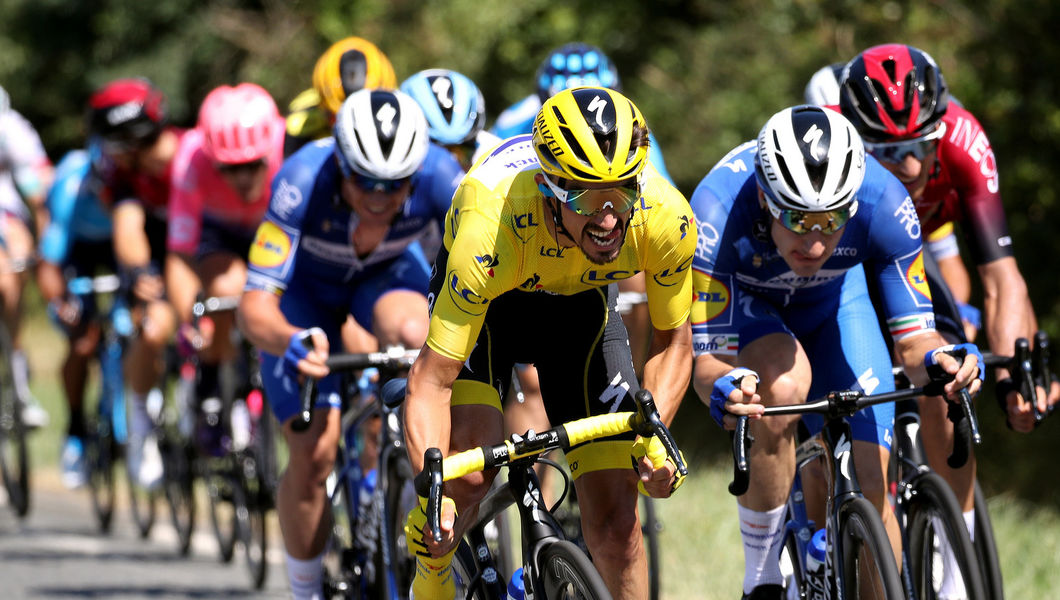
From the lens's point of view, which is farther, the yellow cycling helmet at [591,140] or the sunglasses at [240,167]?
the sunglasses at [240,167]

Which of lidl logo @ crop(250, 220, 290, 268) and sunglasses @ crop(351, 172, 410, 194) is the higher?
sunglasses @ crop(351, 172, 410, 194)

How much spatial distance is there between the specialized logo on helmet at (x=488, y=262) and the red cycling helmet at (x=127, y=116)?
540 cm

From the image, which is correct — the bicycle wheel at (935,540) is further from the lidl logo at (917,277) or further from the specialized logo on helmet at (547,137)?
the specialized logo on helmet at (547,137)

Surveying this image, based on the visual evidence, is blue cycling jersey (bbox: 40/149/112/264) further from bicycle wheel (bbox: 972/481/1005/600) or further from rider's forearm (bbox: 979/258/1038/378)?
bicycle wheel (bbox: 972/481/1005/600)

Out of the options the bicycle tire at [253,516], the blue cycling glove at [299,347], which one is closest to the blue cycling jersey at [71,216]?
the bicycle tire at [253,516]

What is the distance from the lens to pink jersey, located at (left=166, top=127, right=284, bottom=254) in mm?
8164

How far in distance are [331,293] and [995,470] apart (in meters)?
7.16

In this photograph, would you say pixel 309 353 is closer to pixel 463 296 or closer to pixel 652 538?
pixel 463 296

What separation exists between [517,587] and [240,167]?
13.5 feet

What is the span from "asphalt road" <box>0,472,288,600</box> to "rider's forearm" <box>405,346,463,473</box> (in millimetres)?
3682

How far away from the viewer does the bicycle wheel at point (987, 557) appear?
14.8ft

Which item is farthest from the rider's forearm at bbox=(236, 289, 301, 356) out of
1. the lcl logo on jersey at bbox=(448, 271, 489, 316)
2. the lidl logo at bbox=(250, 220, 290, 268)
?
the lcl logo on jersey at bbox=(448, 271, 489, 316)

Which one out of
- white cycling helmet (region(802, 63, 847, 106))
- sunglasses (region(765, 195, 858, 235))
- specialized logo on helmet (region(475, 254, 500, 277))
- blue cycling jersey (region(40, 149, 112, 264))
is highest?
blue cycling jersey (region(40, 149, 112, 264))

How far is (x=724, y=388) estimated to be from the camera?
4.37 meters
